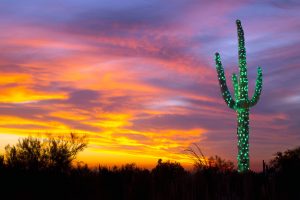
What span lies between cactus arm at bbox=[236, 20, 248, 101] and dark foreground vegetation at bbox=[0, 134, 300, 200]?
16.9 m

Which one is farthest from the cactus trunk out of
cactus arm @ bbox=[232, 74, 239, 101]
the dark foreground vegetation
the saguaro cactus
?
the dark foreground vegetation

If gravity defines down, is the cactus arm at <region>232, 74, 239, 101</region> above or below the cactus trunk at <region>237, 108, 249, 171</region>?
above

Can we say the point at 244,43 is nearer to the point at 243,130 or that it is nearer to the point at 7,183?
the point at 243,130

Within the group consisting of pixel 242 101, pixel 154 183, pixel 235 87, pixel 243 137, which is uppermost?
pixel 235 87

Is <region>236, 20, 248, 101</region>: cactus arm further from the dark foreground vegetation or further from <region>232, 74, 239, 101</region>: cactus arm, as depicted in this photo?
the dark foreground vegetation

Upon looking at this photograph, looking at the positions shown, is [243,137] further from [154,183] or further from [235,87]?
[154,183]

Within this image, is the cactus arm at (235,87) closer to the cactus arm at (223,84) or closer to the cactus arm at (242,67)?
the cactus arm at (242,67)

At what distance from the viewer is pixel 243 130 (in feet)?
77.0

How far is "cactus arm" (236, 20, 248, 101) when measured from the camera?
23.2 metres

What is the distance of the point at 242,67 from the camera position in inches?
939

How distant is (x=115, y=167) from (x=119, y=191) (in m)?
0.93

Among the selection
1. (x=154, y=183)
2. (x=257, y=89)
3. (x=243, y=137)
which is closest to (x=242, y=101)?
(x=257, y=89)

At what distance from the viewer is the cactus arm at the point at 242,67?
76.2 ft

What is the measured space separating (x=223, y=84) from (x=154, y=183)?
56.8 ft
